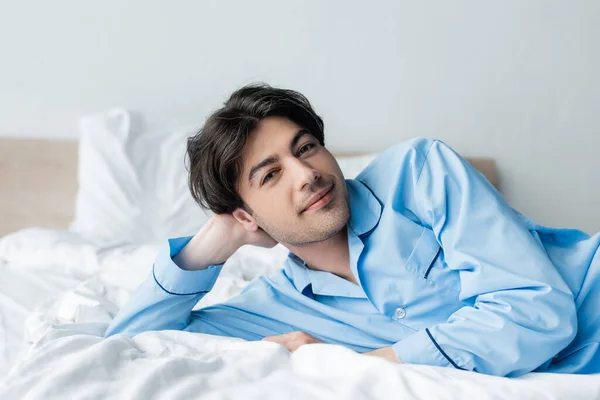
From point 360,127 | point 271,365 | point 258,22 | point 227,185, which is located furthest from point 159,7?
point 271,365

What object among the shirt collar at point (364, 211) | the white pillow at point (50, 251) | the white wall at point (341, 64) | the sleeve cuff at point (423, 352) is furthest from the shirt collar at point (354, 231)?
the white wall at point (341, 64)

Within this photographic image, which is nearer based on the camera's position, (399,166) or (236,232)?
(399,166)

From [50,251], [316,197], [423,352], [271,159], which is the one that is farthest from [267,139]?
[50,251]

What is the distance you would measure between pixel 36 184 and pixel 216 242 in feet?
4.33

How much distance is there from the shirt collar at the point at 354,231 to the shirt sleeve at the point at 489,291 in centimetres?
14

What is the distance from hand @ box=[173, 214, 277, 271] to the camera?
1.55m

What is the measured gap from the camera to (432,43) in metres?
2.61

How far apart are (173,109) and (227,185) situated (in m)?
1.25

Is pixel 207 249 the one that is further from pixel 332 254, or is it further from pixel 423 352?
pixel 423 352

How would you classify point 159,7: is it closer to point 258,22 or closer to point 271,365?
point 258,22

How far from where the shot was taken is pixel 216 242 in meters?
1.55

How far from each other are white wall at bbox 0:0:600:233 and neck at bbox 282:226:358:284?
1227mm

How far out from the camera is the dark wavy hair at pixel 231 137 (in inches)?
57.5

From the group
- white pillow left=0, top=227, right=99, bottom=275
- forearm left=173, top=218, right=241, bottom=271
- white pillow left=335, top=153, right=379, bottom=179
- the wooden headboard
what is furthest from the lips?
the wooden headboard
